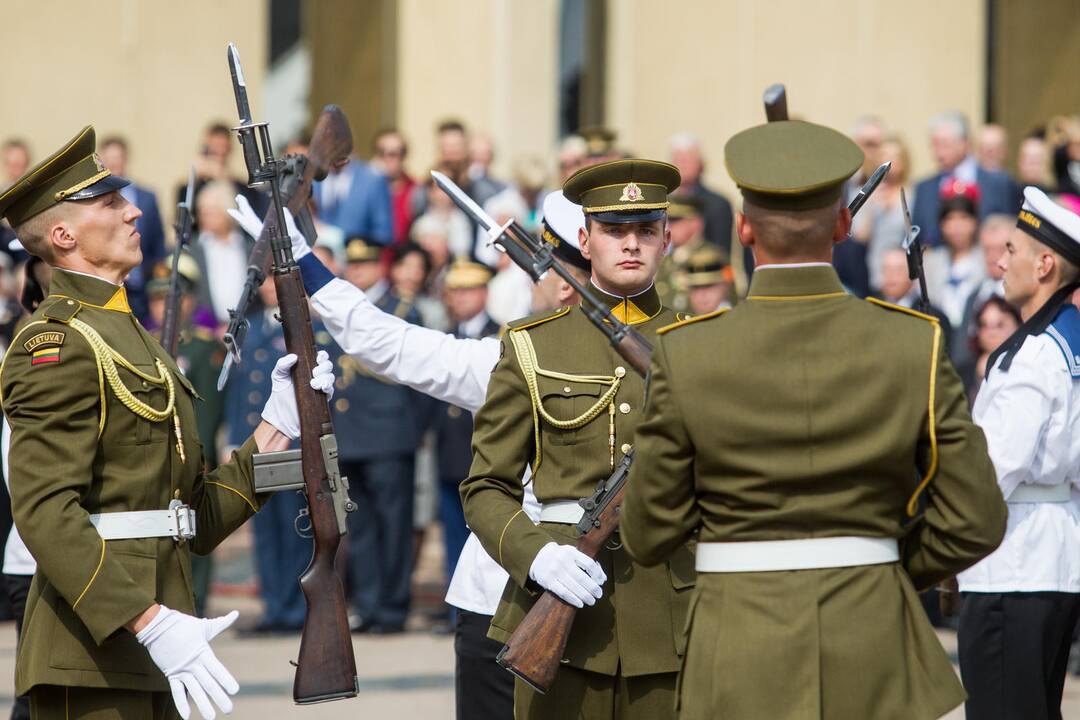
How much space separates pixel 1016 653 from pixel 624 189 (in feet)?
6.15

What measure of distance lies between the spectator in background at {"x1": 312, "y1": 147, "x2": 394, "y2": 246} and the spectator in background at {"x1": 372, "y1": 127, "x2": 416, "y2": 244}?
36cm

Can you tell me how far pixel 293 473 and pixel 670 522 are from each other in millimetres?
1480

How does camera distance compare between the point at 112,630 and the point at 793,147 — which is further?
the point at 112,630

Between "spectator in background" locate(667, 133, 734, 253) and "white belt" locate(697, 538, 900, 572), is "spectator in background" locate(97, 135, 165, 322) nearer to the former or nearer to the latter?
"spectator in background" locate(667, 133, 734, 253)

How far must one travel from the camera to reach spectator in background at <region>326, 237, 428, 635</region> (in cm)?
963

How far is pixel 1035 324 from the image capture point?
5.33m

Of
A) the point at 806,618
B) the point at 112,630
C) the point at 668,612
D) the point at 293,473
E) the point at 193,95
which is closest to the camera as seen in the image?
the point at 806,618

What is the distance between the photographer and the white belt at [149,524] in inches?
170

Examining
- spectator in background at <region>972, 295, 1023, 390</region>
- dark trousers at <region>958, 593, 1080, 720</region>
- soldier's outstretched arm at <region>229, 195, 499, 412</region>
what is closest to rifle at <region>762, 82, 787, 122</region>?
soldier's outstretched arm at <region>229, 195, 499, 412</region>

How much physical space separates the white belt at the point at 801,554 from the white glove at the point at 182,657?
51.7 inches

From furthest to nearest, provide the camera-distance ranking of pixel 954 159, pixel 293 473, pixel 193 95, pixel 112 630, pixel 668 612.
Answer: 1. pixel 193 95
2. pixel 954 159
3. pixel 293 473
4. pixel 668 612
5. pixel 112 630

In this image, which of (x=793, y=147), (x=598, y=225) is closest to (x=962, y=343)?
(x=598, y=225)

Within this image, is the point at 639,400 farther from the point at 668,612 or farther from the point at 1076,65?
the point at 1076,65

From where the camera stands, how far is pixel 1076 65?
15.1 metres
